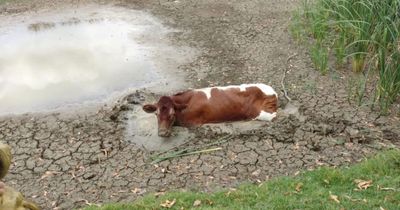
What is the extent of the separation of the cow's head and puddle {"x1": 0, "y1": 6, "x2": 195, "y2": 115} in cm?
130

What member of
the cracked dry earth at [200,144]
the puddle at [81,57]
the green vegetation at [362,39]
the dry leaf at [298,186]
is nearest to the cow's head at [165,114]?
the cracked dry earth at [200,144]

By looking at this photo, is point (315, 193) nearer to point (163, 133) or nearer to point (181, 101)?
point (163, 133)

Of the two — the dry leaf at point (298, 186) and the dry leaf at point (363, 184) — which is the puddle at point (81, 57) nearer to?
the dry leaf at point (298, 186)

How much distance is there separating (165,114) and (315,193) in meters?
1.92

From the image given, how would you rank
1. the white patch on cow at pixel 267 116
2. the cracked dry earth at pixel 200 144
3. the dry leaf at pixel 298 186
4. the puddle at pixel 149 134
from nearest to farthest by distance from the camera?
the dry leaf at pixel 298 186 → the cracked dry earth at pixel 200 144 → the puddle at pixel 149 134 → the white patch on cow at pixel 267 116

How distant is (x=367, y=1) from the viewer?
6543 mm

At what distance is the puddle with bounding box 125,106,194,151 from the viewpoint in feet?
18.6

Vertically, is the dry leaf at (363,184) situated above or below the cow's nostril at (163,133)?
above

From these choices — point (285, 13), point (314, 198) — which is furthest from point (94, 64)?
point (314, 198)

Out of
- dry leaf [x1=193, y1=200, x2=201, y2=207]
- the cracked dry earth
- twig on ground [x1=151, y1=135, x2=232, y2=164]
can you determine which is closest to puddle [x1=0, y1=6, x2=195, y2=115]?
the cracked dry earth

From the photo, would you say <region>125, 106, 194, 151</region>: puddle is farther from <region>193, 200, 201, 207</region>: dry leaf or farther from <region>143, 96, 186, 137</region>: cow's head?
<region>193, 200, 201, 207</region>: dry leaf

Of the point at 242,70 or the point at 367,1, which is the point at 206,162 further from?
the point at 367,1

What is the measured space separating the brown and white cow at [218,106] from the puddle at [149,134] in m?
0.16

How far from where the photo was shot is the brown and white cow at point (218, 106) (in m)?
5.92
